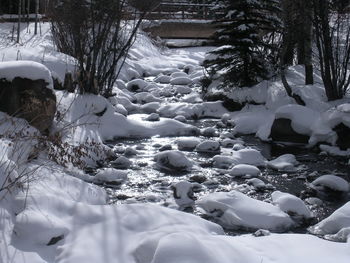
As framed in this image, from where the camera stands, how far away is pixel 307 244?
4.20 m

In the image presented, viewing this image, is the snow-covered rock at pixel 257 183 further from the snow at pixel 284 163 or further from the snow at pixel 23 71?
the snow at pixel 23 71

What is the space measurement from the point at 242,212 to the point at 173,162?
209cm

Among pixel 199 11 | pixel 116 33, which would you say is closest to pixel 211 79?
pixel 116 33

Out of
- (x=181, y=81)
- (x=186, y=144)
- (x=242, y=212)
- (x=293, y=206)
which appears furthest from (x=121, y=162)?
(x=181, y=81)

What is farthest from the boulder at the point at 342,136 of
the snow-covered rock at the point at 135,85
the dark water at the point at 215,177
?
the snow-covered rock at the point at 135,85

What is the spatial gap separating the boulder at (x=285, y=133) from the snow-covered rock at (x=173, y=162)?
221 centimetres

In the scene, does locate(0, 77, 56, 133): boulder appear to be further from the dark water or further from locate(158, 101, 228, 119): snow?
locate(158, 101, 228, 119): snow

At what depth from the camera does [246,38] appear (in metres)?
11.0

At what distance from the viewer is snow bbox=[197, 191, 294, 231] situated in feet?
16.5

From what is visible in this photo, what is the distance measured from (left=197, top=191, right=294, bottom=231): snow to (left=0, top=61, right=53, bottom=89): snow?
9.76ft

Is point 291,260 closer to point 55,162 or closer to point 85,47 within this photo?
point 55,162

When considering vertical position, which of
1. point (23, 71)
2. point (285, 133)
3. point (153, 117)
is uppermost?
point (23, 71)

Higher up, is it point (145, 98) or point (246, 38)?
point (246, 38)

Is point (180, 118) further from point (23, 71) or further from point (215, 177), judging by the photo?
point (23, 71)
